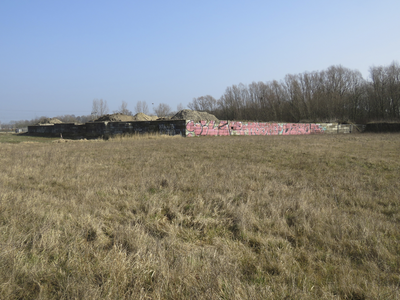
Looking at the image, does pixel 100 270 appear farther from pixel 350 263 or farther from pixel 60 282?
pixel 350 263

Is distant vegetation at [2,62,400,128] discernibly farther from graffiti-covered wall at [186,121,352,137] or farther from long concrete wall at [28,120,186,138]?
long concrete wall at [28,120,186,138]

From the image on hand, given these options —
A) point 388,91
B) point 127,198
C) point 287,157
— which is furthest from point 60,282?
point 388,91

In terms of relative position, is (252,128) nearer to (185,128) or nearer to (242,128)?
(242,128)

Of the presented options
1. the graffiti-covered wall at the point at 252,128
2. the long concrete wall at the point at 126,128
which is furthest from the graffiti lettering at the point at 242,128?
the long concrete wall at the point at 126,128

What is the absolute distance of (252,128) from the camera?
3041 cm

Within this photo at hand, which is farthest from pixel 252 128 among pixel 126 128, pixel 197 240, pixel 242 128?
pixel 197 240

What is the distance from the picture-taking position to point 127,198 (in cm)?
384

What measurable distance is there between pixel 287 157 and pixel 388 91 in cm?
4604

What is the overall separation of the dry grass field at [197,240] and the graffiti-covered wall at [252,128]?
1930 cm

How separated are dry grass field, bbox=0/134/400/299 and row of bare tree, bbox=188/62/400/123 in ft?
153

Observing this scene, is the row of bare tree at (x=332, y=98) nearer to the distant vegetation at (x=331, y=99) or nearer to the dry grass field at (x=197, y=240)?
the distant vegetation at (x=331, y=99)

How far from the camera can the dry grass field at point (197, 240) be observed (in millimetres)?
1785

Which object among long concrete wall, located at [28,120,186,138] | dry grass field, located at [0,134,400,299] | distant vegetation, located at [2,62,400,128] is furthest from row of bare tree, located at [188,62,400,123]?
dry grass field, located at [0,134,400,299]

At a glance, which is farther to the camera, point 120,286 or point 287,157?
point 287,157
